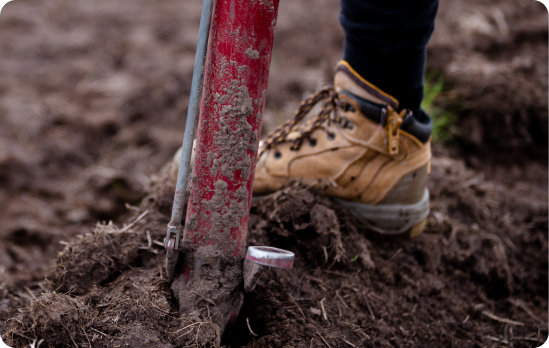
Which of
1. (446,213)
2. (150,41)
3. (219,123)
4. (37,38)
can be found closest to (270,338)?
(219,123)

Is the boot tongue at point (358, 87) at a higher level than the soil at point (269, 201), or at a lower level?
higher

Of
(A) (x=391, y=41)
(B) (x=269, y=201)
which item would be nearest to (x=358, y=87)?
(A) (x=391, y=41)

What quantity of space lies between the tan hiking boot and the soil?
8cm

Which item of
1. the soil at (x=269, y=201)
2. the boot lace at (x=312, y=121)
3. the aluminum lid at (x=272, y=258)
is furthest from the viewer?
the boot lace at (x=312, y=121)

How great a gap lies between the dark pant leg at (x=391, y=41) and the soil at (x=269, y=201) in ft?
1.53

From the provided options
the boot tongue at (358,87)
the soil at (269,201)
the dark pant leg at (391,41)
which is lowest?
the soil at (269,201)

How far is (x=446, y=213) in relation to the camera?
1.96m

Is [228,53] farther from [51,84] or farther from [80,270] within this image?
[51,84]

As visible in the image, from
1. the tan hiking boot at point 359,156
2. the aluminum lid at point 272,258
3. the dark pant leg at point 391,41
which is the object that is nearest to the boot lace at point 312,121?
the tan hiking boot at point 359,156

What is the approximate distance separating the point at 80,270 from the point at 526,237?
6.18ft

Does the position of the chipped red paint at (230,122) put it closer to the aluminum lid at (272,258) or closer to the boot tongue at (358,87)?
the aluminum lid at (272,258)

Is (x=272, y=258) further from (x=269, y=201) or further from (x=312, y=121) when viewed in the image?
(x=312, y=121)

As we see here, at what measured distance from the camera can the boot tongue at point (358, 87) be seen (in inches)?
55.7

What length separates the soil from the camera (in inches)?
48.1
